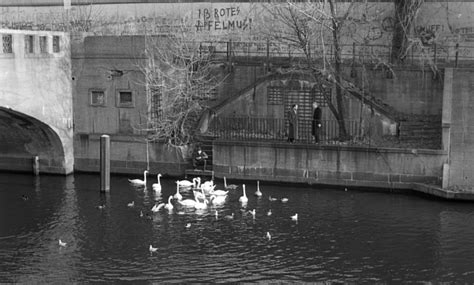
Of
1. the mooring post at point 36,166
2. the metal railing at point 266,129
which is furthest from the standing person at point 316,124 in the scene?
the mooring post at point 36,166

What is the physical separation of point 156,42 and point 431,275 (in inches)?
706

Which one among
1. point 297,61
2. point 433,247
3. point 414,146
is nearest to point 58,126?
point 297,61

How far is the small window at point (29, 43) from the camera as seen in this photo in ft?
109

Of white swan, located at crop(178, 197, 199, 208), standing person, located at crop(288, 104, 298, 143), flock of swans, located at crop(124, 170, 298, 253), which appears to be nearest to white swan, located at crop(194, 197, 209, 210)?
flock of swans, located at crop(124, 170, 298, 253)

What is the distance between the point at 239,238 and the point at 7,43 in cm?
1448

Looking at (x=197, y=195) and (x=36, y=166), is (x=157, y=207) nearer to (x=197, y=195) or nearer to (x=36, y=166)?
(x=197, y=195)

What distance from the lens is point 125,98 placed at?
35344mm

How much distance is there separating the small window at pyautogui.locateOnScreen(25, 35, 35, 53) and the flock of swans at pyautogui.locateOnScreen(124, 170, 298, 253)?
23.9 ft

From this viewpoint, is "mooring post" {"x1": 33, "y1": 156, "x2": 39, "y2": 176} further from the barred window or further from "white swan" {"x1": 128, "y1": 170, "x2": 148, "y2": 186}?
"white swan" {"x1": 128, "y1": 170, "x2": 148, "y2": 186}

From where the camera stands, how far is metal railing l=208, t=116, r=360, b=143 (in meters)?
33.2

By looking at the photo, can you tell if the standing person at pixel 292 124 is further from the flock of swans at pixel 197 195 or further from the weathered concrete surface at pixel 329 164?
the flock of swans at pixel 197 195

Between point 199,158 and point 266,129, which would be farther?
point 266,129

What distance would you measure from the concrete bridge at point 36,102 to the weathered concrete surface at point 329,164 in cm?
777

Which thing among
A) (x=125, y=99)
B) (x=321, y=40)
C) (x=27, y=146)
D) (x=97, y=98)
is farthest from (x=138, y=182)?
(x=321, y=40)
